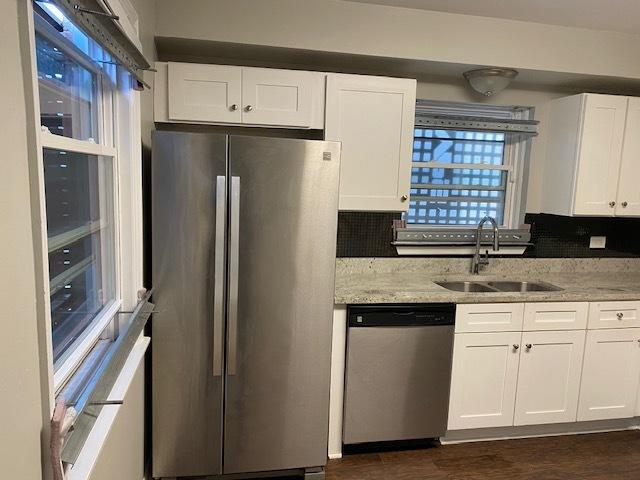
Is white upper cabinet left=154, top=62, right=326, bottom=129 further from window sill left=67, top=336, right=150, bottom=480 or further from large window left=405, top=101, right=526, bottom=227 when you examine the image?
window sill left=67, top=336, right=150, bottom=480

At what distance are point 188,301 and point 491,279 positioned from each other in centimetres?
200

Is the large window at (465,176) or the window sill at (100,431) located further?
the large window at (465,176)

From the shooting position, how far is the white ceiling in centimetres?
233

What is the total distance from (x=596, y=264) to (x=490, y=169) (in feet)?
3.62

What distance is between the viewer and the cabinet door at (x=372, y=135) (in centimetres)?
250

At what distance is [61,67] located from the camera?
1.26 metres

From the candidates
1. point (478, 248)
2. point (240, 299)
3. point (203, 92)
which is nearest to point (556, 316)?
point (478, 248)

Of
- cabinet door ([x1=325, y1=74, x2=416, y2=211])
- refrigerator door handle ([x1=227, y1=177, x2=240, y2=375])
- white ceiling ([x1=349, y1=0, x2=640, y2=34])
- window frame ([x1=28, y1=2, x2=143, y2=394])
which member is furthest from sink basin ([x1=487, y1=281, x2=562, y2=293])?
window frame ([x1=28, y1=2, x2=143, y2=394])

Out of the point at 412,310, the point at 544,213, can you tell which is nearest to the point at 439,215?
the point at 544,213

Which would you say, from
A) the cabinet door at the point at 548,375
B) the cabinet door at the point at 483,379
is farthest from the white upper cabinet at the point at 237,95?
the cabinet door at the point at 548,375

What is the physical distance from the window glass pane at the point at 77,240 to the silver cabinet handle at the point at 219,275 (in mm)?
435

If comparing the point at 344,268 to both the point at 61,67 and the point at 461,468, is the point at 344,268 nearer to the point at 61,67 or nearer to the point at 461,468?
the point at 461,468

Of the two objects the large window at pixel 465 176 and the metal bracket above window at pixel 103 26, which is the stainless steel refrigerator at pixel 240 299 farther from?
the large window at pixel 465 176

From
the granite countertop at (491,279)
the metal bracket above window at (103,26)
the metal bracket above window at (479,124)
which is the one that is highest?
the metal bracket above window at (479,124)
